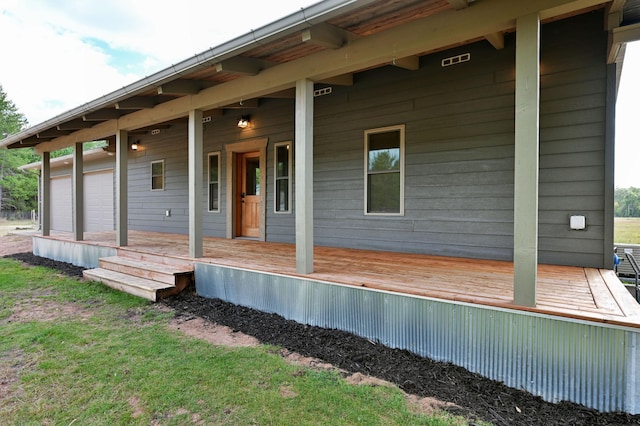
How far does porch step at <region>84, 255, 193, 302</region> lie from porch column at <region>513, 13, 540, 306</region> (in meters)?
3.72

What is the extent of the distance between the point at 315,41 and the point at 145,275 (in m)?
3.77

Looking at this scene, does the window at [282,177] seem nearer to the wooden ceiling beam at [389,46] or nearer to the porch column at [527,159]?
the wooden ceiling beam at [389,46]

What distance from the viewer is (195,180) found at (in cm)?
450

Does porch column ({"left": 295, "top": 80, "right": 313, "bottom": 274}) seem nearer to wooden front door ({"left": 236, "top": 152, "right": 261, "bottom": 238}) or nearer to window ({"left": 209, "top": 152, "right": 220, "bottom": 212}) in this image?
wooden front door ({"left": 236, "top": 152, "right": 261, "bottom": 238})

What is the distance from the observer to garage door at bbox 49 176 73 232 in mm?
12078

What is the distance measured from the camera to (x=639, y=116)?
8188 mm

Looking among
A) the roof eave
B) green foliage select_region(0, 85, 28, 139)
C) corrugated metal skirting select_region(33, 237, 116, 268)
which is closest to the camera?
the roof eave

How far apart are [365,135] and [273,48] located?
222 centimetres

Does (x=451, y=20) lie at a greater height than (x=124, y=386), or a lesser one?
greater

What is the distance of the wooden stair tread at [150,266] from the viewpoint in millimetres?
4323

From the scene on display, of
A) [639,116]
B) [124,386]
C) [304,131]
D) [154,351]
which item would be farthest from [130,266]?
[639,116]

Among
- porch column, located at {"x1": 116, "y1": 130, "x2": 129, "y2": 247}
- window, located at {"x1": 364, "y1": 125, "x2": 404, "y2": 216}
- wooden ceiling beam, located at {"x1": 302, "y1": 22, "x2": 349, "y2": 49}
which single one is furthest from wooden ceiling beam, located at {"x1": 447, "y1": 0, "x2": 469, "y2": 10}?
porch column, located at {"x1": 116, "y1": 130, "x2": 129, "y2": 247}

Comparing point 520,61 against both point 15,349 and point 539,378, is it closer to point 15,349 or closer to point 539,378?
point 539,378

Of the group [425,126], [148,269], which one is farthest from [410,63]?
[148,269]
